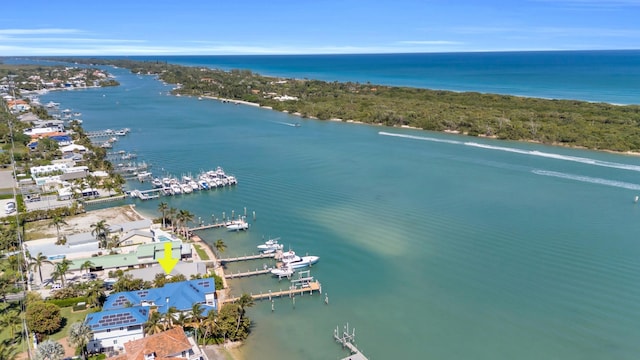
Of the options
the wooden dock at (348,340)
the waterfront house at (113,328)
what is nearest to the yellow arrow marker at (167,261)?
the waterfront house at (113,328)

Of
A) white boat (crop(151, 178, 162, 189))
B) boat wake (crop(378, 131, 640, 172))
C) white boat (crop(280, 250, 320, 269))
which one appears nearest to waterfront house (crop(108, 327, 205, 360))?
white boat (crop(280, 250, 320, 269))

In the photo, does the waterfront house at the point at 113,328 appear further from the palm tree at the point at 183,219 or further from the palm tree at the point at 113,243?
the palm tree at the point at 183,219

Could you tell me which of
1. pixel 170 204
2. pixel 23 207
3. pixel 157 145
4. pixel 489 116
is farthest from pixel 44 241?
pixel 489 116

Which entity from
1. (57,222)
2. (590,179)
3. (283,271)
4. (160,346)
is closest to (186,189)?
(57,222)

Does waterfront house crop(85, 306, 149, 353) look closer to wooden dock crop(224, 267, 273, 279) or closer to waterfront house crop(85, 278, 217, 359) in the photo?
waterfront house crop(85, 278, 217, 359)

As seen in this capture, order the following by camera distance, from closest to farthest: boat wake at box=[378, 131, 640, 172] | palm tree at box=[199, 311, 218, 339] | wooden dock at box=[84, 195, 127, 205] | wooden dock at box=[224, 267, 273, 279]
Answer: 1. palm tree at box=[199, 311, 218, 339]
2. wooden dock at box=[224, 267, 273, 279]
3. wooden dock at box=[84, 195, 127, 205]
4. boat wake at box=[378, 131, 640, 172]

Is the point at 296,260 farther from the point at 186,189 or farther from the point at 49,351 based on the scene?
the point at 186,189
